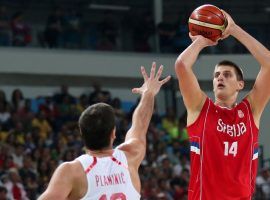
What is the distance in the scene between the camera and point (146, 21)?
24.9 metres

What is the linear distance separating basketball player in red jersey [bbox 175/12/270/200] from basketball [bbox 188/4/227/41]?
A: 0.22 ft

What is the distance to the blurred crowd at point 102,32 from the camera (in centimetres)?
2305

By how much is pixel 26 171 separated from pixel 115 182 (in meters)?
11.3

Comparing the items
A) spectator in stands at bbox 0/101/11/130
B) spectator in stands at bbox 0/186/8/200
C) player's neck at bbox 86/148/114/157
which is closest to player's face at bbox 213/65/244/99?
player's neck at bbox 86/148/114/157

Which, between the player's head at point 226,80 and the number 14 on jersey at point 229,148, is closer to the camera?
the number 14 on jersey at point 229,148


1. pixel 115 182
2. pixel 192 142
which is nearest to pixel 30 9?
pixel 192 142

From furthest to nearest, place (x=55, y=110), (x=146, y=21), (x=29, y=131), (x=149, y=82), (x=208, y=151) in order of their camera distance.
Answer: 1. (x=146, y=21)
2. (x=55, y=110)
3. (x=29, y=131)
4. (x=208, y=151)
5. (x=149, y=82)

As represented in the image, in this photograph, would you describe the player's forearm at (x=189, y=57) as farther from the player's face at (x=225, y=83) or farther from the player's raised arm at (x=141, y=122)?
the player's raised arm at (x=141, y=122)

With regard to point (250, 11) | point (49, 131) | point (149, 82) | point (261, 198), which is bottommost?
point (261, 198)

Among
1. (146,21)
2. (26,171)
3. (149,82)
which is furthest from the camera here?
(146,21)

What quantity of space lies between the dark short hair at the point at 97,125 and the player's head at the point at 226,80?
2202mm

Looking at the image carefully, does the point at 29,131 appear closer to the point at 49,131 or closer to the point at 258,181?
the point at 49,131

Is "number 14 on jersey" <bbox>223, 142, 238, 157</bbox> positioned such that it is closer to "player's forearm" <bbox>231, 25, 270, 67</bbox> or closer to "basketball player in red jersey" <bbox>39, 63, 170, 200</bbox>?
"player's forearm" <bbox>231, 25, 270, 67</bbox>

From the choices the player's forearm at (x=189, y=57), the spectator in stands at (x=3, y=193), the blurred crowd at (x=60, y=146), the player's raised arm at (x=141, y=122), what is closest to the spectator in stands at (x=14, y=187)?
the blurred crowd at (x=60, y=146)
